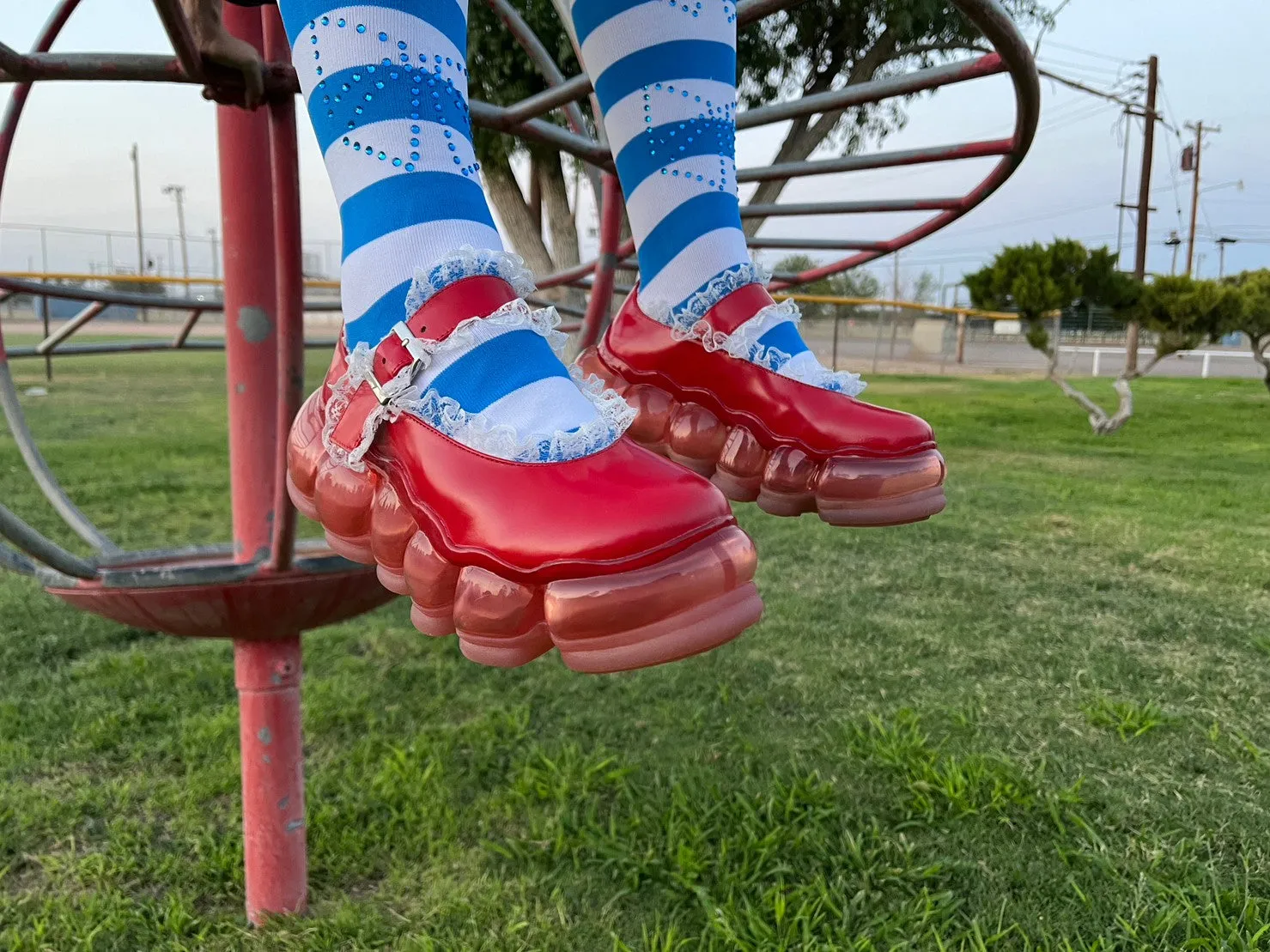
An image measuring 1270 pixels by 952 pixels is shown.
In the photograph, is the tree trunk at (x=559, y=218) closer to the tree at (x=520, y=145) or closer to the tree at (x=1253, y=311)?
the tree at (x=520, y=145)

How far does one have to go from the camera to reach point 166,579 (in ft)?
2.30

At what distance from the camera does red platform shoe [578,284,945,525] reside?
2.05 feet

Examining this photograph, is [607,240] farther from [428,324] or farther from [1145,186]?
[1145,186]

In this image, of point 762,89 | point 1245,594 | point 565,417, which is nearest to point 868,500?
point 565,417

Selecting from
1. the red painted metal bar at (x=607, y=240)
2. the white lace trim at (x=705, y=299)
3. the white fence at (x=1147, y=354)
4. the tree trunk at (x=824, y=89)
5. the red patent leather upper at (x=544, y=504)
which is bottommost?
the white fence at (x=1147, y=354)

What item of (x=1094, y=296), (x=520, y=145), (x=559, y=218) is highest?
(x=520, y=145)

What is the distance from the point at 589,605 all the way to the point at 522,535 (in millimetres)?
51

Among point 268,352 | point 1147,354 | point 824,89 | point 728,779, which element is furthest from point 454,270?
point 1147,354

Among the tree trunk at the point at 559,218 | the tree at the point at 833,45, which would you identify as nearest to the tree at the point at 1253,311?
the tree at the point at 833,45

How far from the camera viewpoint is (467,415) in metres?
0.47

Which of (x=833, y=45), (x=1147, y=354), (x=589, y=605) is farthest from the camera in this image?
(x=1147, y=354)

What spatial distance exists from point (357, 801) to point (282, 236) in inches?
30.6

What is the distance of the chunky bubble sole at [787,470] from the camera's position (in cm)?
62

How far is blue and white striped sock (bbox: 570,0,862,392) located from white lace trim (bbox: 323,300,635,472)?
206 mm
